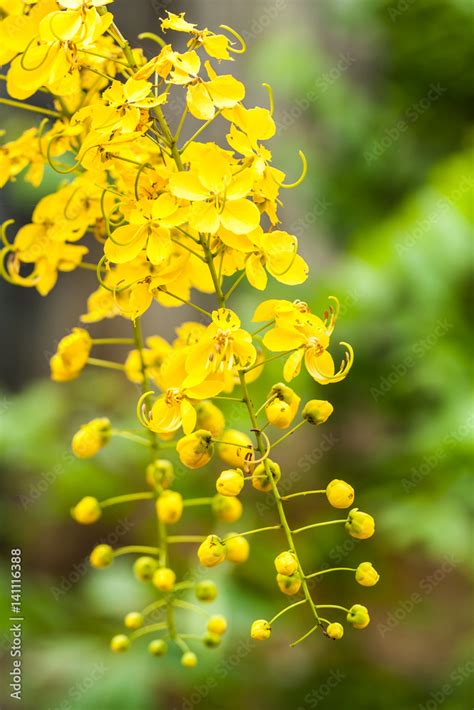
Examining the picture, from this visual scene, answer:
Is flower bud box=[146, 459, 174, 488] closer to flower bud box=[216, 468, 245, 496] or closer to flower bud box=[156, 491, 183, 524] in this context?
flower bud box=[156, 491, 183, 524]

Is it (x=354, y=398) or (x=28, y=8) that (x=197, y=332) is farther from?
(x=354, y=398)

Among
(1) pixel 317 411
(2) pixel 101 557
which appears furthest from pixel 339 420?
(1) pixel 317 411

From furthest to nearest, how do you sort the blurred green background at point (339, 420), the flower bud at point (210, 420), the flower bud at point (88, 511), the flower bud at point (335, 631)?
the blurred green background at point (339, 420), the flower bud at point (88, 511), the flower bud at point (210, 420), the flower bud at point (335, 631)

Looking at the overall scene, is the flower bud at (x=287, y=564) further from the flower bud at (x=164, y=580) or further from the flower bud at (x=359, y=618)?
the flower bud at (x=164, y=580)

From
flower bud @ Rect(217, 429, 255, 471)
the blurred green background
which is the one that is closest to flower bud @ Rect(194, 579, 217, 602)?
flower bud @ Rect(217, 429, 255, 471)

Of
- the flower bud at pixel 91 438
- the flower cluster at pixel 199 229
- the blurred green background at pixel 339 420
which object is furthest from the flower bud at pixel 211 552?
the blurred green background at pixel 339 420
